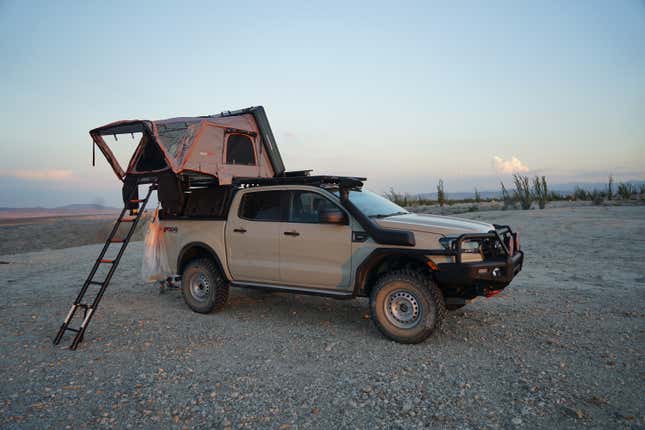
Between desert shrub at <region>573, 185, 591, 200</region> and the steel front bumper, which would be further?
desert shrub at <region>573, 185, 591, 200</region>

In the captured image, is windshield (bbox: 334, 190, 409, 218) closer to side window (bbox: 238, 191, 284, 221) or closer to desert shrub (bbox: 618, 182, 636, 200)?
side window (bbox: 238, 191, 284, 221)

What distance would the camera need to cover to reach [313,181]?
613 cm

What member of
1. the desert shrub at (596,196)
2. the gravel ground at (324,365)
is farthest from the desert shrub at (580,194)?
the gravel ground at (324,365)

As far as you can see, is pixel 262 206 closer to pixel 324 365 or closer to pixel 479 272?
pixel 324 365

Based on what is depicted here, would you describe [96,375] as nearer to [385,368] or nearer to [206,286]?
[206,286]

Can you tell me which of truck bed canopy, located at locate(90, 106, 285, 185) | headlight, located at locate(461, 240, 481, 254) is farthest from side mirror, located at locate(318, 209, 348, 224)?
truck bed canopy, located at locate(90, 106, 285, 185)

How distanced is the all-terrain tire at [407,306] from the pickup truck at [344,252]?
0.04ft

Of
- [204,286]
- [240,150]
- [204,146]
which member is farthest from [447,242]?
[240,150]

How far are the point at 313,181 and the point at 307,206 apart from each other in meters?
0.36

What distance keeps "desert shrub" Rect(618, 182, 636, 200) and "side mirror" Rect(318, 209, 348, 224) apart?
23258 mm

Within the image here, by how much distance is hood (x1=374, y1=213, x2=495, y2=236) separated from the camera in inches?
208

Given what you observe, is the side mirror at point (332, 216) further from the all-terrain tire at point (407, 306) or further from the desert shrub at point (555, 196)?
the desert shrub at point (555, 196)

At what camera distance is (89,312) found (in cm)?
582

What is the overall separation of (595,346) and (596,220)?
11865 mm
